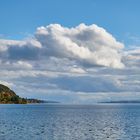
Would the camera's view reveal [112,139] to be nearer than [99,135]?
Yes

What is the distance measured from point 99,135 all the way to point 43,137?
1304cm

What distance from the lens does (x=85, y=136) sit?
86.3m

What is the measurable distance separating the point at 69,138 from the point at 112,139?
9.09 m

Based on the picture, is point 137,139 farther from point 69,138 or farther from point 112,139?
point 69,138

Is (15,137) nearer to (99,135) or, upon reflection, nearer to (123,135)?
(99,135)

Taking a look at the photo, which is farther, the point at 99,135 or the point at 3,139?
the point at 99,135

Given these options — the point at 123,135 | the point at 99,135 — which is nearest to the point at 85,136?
the point at 99,135

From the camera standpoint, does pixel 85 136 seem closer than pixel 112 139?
No

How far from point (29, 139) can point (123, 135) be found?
22.4 metres

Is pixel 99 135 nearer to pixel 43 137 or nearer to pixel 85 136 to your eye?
pixel 85 136

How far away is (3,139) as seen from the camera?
260 ft

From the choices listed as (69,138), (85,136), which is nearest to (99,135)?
(85,136)

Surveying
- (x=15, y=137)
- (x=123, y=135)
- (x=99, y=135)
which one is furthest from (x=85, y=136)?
(x=15, y=137)

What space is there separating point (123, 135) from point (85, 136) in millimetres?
9190
